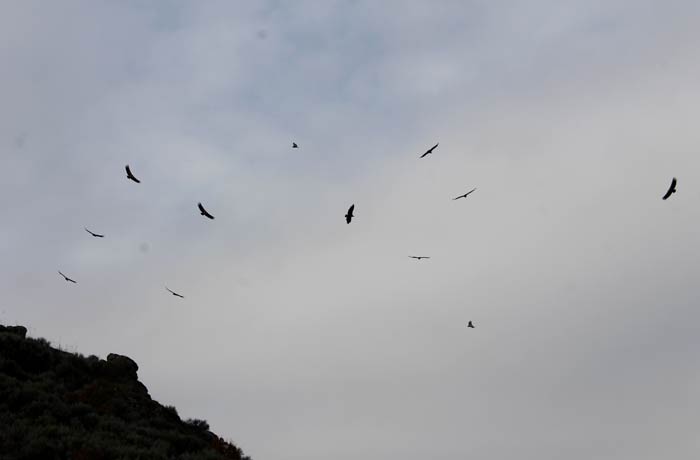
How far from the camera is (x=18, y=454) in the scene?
1346 cm

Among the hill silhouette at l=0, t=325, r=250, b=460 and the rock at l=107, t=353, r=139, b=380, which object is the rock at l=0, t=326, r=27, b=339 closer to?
the hill silhouette at l=0, t=325, r=250, b=460

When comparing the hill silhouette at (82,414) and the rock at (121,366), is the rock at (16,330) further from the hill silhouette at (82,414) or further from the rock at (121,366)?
the rock at (121,366)

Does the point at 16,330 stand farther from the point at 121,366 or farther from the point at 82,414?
the point at 82,414

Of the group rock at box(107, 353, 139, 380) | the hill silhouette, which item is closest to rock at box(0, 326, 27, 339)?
the hill silhouette

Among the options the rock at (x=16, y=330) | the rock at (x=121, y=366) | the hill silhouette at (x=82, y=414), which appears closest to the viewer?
the hill silhouette at (x=82, y=414)

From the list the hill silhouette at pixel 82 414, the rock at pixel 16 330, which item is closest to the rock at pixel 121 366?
the hill silhouette at pixel 82 414

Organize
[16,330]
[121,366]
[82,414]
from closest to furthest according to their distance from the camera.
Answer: [82,414] < [121,366] < [16,330]

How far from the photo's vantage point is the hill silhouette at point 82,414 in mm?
14258

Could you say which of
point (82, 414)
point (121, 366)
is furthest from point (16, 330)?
point (82, 414)

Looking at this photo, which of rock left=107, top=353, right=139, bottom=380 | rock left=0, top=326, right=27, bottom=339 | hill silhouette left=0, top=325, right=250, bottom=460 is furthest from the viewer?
rock left=0, top=326, right=27, bottom=339

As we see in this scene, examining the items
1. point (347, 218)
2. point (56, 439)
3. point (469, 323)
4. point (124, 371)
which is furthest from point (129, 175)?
point (469, 323)

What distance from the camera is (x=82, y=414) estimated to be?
17.0 metres

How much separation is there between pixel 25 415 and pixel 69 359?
5.07m

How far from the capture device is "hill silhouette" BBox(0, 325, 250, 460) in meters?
14.3
